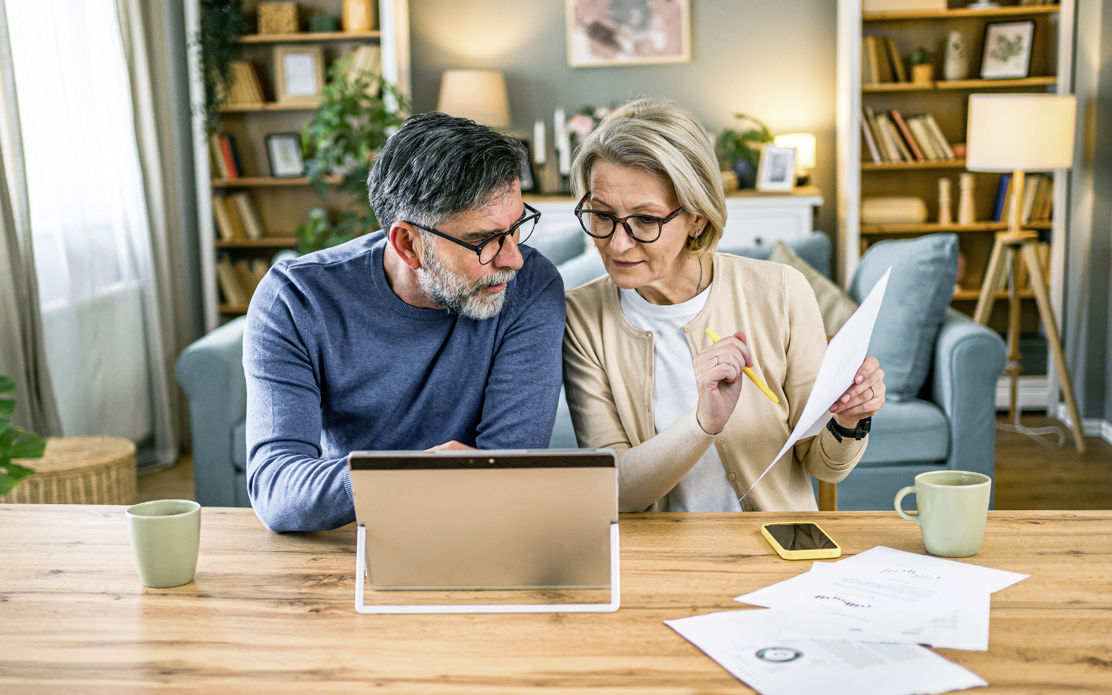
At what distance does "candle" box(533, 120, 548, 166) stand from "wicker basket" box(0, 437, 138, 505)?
99.7 inches

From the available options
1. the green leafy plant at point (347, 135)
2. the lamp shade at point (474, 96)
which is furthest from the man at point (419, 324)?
the lamp shade at point (474, 96)

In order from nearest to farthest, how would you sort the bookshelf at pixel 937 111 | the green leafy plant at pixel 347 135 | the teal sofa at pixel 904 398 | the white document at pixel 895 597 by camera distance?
1. the white document at pixel 895 597
2. the teal sofa at pixel 904 398
3. the green leafy plant at pixel 347 135
4. the bookshelf at pixel 937 111

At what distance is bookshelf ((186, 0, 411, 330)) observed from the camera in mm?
4695

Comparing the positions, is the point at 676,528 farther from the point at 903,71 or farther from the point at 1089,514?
the point at 903,71

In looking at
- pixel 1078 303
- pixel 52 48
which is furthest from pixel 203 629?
pixel 1078 303

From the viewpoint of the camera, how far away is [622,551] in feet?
3.92

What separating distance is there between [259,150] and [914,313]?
347 cm

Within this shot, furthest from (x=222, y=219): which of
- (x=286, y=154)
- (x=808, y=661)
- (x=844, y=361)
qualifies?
(x=808, y=661)

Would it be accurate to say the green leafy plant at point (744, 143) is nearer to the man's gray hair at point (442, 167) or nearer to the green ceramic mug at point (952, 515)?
the man's gray hair at point (442, 167)

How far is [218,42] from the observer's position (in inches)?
183

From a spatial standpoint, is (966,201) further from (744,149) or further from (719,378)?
(719,378)

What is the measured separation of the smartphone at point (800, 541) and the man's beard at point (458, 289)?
20.4 inches

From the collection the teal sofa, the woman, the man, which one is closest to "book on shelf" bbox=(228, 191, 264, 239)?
the teal sofa

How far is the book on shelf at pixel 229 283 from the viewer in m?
4.83
